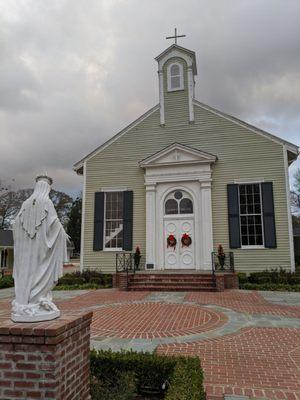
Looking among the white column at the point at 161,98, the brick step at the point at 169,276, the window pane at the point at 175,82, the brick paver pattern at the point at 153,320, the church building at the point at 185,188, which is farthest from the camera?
the window pane at the point at 175,82

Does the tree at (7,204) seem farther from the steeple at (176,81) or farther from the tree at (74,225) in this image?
the steeple at (176,81)

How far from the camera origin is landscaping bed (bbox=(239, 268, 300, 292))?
37.3ft

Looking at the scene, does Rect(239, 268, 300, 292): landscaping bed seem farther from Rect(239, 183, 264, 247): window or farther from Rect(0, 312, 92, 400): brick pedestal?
Rect(0, 312, 92, 400): brick pedestal

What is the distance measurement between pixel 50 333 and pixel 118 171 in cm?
1245

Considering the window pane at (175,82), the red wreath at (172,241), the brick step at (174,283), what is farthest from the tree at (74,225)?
the brick step at (174,283)

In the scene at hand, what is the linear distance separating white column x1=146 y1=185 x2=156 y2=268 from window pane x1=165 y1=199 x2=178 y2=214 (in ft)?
1.90

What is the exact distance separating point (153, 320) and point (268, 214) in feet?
25.0

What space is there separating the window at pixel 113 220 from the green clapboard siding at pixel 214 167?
0.44m

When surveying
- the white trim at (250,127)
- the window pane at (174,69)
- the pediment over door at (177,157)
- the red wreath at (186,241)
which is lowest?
the red wreath at (186,241)

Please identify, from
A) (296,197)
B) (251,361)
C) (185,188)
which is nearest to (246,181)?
(185,188)

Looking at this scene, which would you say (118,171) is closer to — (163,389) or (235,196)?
(235,196)

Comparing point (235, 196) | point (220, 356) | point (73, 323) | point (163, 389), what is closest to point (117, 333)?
point (220, 356)

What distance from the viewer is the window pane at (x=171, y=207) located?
13992 mm

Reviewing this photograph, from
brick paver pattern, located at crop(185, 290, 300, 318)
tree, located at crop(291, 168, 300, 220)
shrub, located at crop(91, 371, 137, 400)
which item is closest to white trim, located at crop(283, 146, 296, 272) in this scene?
brick paver pattern, located at crop(185, 290, 300, 318)
